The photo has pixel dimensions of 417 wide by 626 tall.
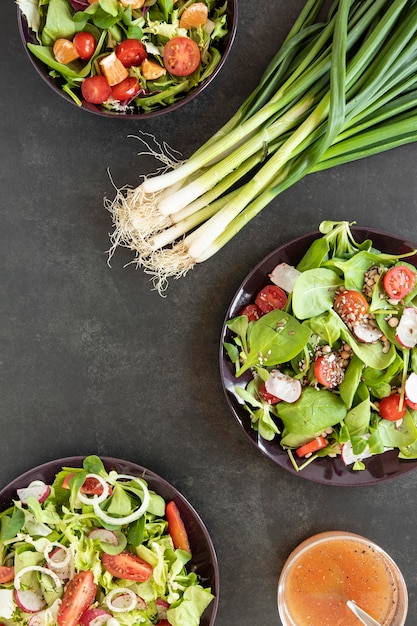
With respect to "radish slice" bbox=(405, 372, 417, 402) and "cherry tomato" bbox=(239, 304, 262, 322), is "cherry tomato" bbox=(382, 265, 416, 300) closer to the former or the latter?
"radish slice" bbox=(405, 372, 417, 402)

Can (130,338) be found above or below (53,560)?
above

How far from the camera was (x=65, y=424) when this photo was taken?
2.03m

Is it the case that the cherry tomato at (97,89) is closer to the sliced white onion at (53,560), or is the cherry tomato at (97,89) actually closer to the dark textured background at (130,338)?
the dark textured background at (130,338)

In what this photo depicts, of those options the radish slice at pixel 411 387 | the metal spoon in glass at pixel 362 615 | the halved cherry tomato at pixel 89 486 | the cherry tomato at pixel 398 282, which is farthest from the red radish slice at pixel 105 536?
the cherry tomato at pixel 398 282

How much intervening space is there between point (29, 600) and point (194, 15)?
1687 mm

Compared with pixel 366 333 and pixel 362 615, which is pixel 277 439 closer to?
pixel 366 333

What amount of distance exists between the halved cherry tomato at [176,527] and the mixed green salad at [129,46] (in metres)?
1.17

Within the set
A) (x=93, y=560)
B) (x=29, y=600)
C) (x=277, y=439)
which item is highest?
(x=277, y=439)

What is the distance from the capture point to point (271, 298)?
1.90 m

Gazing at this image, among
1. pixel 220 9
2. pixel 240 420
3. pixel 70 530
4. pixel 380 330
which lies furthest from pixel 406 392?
pixel 220 9

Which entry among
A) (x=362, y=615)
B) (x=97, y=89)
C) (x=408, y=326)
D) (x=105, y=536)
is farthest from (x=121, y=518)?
(x=97, y=89)

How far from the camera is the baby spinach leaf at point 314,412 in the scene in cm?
180

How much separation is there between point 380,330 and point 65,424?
997 mm

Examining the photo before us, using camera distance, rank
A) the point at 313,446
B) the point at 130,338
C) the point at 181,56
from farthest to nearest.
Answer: the point at 130,338 → the point at 313,446 → the point at 181,56
